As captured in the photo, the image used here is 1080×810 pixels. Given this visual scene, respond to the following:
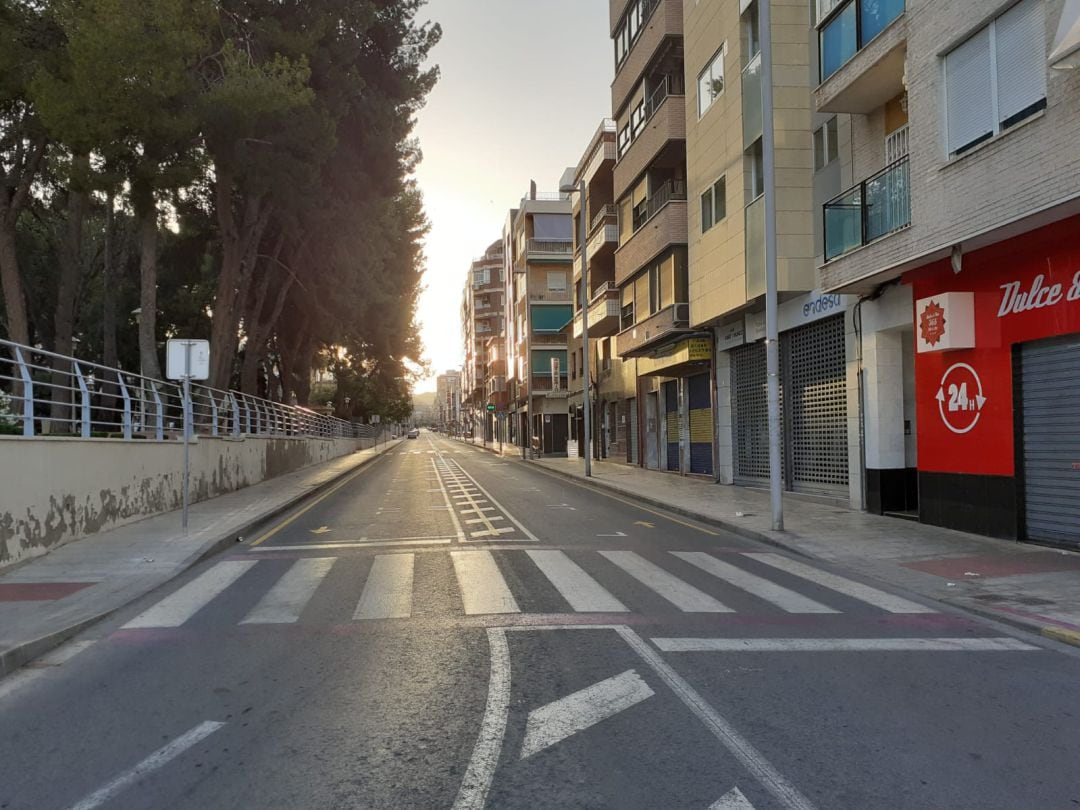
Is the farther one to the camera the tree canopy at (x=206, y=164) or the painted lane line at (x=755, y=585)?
the tree canopy at (x=206, y=164)

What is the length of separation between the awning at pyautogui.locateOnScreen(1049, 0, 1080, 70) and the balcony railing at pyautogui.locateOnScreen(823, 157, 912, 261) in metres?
3.27

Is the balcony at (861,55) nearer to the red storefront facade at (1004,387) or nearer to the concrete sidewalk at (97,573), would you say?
the red storefront facade at (1004,387)

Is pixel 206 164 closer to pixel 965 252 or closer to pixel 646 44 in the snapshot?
pixel 646 44

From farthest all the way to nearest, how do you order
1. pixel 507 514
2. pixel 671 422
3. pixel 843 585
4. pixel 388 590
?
pixel 671 422 → pixel 507 514 → pixel 843 585 → pixel 388 590

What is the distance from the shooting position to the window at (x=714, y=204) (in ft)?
64.1

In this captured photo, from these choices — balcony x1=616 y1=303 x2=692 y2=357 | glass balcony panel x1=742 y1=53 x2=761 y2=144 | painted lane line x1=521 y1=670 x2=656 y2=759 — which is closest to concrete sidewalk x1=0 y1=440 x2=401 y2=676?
painted lane line x1=521 y1=670 x2=656 y2=759

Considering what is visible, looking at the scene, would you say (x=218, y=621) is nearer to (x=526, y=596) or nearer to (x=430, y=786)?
(x=526, y=596)

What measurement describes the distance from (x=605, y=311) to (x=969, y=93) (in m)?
20.6

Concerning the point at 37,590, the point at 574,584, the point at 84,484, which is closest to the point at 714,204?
the point at 574,584

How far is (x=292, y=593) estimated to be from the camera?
783cm

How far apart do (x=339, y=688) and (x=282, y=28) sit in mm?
19668

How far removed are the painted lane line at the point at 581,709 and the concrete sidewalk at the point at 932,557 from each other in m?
3.71

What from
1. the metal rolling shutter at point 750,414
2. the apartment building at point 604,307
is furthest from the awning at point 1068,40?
the apartment building at point 604,307

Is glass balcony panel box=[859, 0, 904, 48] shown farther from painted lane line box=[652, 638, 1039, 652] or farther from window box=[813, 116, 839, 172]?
painted lane line box=[652, 638, 1039, 652]
